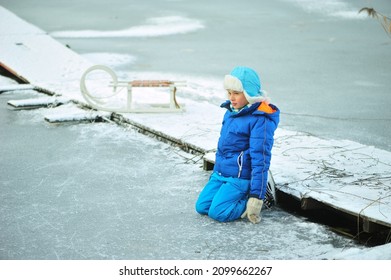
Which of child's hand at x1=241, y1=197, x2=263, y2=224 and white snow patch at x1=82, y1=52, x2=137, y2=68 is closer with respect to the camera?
child's hand at x1=241, y1=197, x2=263, y2=224

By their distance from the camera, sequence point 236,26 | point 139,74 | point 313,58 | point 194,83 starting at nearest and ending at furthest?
point 194,83 < point 139,74 < point 313,58 < point 236,26

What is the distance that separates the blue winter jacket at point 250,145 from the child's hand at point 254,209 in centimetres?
3

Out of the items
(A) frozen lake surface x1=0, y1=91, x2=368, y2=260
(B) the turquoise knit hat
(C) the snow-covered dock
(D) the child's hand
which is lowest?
(A) frozen lake surface x1=0, y1=91, x2=368, y2=260

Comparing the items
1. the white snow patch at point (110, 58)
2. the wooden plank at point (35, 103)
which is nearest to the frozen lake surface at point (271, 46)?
the white snow patch at point (110, 58)

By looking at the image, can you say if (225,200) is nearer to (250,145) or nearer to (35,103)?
(250,145)

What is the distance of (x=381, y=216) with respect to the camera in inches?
146

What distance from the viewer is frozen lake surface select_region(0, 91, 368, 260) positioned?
3.69m

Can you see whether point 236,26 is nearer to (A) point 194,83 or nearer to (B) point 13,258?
(A) point 194,83

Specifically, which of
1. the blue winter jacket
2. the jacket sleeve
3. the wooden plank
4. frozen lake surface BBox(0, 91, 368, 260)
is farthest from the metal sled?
the jacket sleeve

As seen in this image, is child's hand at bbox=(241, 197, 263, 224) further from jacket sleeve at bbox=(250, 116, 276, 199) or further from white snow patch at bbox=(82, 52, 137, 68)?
white snow patch at bbox=(82, 52, 137, 68)

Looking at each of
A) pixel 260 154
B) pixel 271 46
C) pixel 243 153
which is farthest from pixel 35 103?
pixel 271 46

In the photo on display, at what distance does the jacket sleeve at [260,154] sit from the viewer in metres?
3.97
